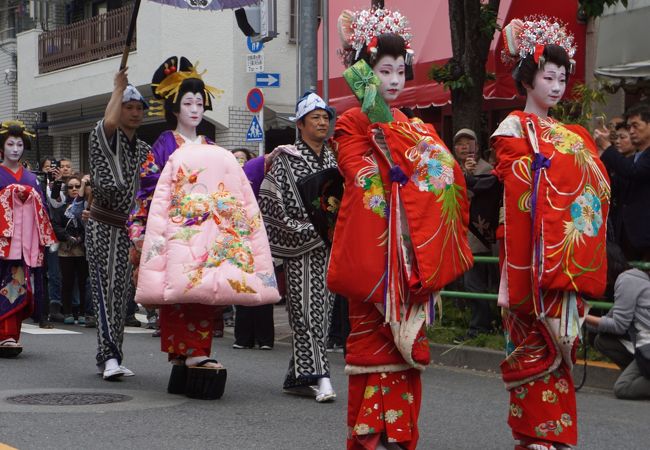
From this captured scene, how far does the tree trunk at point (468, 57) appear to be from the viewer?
11172 mm

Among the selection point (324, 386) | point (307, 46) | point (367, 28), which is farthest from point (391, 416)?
point (307, 46)

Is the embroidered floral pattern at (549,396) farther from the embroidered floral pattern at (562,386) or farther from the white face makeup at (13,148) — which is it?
the white face makeup at (13,148)

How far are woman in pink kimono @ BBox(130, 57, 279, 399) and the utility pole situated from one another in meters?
4.81

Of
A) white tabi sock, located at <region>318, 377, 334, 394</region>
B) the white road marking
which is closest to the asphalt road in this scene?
white tabi sock, located at <region>318, 377, 334, 394</region>

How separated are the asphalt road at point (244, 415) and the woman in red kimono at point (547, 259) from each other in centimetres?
101

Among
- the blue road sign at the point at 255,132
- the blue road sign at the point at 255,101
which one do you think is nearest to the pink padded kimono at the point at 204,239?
the blue road sign at the point at 255,101

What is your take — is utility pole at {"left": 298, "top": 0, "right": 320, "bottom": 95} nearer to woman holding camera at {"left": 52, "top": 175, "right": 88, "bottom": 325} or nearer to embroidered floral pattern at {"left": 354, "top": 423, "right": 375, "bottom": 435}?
woman holding camera at {"left": 52, "top": 175, "right": 88, "bottom": 325}

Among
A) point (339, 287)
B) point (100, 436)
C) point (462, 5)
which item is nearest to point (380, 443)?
point (339, 287)

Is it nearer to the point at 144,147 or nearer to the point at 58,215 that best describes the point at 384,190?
the point at 144,147

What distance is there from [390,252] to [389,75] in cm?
83

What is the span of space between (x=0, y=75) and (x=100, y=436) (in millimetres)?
25600

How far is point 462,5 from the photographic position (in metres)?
11.4

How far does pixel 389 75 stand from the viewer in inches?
199

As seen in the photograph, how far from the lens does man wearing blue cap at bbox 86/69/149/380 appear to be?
773 cm
